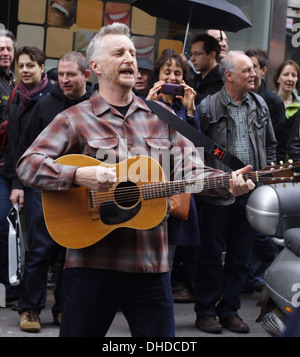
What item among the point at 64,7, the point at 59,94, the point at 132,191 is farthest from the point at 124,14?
the point at 132,191

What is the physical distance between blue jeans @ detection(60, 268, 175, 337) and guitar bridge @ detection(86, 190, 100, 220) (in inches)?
10.0

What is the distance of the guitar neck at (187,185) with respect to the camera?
3.41m

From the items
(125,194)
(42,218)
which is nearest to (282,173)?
(125,194)

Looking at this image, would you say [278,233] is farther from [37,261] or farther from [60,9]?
[60,9]

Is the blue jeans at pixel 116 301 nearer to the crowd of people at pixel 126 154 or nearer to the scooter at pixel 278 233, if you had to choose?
the crowd of people at pixel 126 154

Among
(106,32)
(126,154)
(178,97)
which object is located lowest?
(126,154)

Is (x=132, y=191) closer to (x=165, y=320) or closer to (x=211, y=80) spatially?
(x=165, y=320)

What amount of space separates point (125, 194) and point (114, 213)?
104mm

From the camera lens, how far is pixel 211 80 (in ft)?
21.9

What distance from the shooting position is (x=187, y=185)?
3480mm

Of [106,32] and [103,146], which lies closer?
[103,146]
